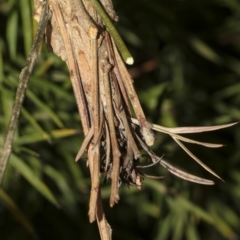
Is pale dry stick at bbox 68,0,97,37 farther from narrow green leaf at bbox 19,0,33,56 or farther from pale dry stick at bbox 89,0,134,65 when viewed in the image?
narrow green leaf at bbox 19,0,33,56

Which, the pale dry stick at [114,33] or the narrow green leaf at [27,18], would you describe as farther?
the narrow green leaf at [27,18]

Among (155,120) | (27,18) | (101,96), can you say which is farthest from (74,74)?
(155,120)

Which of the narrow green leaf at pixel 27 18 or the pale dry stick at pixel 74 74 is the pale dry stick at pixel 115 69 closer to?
the pale dry stick at pixel 74 74

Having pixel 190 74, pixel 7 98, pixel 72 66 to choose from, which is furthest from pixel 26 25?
pixel 190 74

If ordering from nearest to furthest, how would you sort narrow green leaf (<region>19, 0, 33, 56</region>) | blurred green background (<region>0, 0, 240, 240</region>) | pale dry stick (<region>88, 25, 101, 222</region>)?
pale dry stick (<region>88, 25, 101, 222</region>) < narrow green leaf (<region>19, 0, 33, 56</region>) < blurred green background (<region>0, 0, 240, 240</region>)

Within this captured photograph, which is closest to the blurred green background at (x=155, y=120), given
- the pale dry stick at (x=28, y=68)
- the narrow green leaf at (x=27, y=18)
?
the narrow green leaf at (x=27, y=18)

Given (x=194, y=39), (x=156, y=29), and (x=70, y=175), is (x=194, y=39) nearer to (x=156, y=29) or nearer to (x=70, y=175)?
(x=156, y=29)

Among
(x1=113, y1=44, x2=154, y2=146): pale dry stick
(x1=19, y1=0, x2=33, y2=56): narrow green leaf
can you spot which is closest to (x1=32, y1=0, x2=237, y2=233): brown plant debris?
(x1=113, y1=44, x2=154, y2=146): pale dry stick

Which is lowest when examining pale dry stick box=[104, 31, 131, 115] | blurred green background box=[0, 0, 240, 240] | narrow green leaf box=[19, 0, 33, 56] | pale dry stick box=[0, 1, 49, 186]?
blurred green background box=[0, 0, 240, 240]
